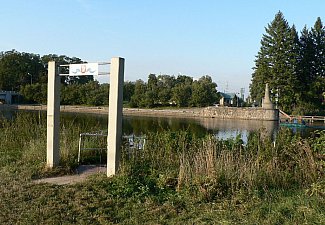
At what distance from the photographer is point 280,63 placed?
49.4m

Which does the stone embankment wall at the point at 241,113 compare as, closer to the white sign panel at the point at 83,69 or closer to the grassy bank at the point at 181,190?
the grassy bank at the point at 181,190

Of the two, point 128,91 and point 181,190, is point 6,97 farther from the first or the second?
point 181,190

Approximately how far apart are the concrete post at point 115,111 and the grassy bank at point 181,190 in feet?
1.05

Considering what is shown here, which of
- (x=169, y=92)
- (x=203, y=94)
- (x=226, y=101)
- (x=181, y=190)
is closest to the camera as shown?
(x=181, y=190)

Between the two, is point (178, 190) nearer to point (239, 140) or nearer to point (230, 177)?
point (230, 177)

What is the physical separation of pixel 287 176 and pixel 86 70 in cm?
417

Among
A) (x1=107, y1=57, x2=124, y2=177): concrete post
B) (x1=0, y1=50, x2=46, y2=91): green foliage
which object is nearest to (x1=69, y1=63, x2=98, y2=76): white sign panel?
(x1=107, y1=57, x2=124, y2=177): concrete post

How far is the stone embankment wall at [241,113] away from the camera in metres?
45.0

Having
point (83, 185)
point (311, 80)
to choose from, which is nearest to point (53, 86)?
point (83, 185)

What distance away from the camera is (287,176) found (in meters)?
5.82

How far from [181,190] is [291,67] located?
159 ft

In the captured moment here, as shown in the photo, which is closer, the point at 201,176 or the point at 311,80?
the point at 201,176

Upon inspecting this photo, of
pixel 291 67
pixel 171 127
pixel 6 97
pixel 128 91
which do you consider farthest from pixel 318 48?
pixel 6 97

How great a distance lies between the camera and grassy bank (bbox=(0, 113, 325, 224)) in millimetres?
4074
